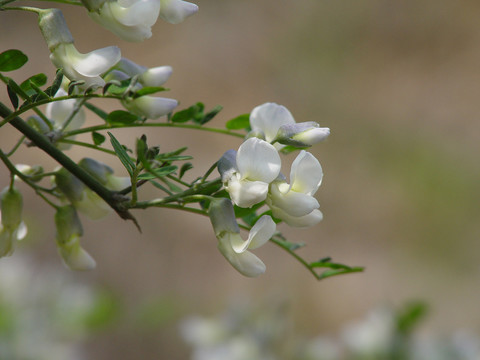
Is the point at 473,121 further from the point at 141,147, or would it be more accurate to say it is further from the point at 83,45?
the point at 141,147

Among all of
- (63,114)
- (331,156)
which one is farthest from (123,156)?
(331,156)

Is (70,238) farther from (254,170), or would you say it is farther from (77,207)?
(254,170)

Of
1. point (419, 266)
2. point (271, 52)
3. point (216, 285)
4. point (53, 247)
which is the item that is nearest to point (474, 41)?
point (271, 52)

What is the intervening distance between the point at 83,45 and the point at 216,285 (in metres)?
2.03

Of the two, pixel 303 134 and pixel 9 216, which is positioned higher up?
pixel 303 134

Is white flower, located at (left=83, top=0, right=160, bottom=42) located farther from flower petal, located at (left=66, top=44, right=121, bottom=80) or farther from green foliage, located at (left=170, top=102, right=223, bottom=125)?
green foliage, located at (left=170, top=102, right=223, bottom=125)

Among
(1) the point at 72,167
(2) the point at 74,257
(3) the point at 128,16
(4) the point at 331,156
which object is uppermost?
(3) the point at 128,16

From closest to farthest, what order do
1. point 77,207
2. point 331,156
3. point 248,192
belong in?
point 248,192
point 77,207
point 331,156

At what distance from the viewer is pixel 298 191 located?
414 mm

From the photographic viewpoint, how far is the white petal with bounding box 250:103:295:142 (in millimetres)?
458

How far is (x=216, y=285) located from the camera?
3.06 m

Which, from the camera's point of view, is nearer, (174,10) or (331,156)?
(174,10)

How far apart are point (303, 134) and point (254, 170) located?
4 centimetres

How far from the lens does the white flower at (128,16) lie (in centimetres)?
39
